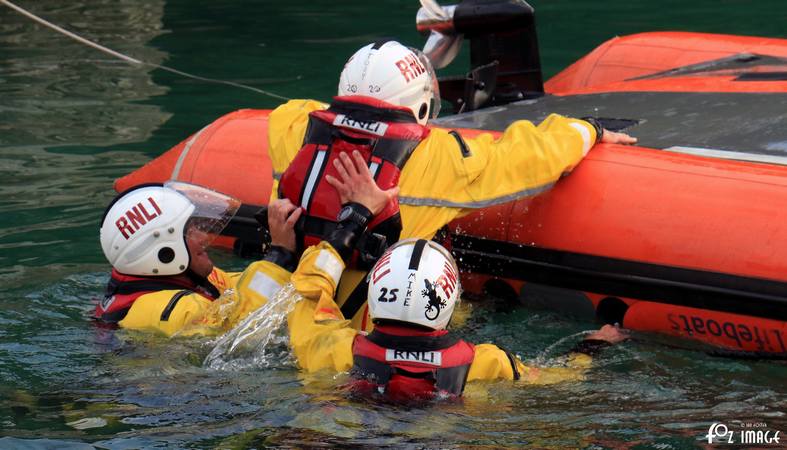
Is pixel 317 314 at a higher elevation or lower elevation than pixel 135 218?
lower

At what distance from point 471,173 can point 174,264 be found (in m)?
1.31

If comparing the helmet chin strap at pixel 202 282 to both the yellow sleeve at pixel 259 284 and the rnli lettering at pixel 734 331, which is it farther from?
the rnli lettering at pixel 734 331

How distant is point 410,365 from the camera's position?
4508mm

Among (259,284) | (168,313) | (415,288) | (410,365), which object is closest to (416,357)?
(410,365)

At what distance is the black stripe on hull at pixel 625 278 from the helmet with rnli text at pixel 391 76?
0.78 meters

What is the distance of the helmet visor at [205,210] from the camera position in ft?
18.5

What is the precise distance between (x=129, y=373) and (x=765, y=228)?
2.52 meters

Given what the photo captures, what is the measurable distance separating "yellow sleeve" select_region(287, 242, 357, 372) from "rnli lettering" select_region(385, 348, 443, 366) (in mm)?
271

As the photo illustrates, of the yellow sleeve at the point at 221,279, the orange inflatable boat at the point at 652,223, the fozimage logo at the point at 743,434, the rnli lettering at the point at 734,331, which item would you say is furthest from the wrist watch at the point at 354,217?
the fozimage logo at the point at 743,434

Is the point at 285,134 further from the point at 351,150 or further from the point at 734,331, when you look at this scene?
the point at 734,331

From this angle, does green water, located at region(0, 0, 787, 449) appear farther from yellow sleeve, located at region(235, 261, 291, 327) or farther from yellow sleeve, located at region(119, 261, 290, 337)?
yellow sleeve, located at region(235, 261, 291, 327)

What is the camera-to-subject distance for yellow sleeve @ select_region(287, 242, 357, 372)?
15.7 ft

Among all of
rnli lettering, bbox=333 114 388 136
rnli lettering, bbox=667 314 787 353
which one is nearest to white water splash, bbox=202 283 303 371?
rnli lettering, bbox=333 114 388 136

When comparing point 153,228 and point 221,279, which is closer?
point 153,228
